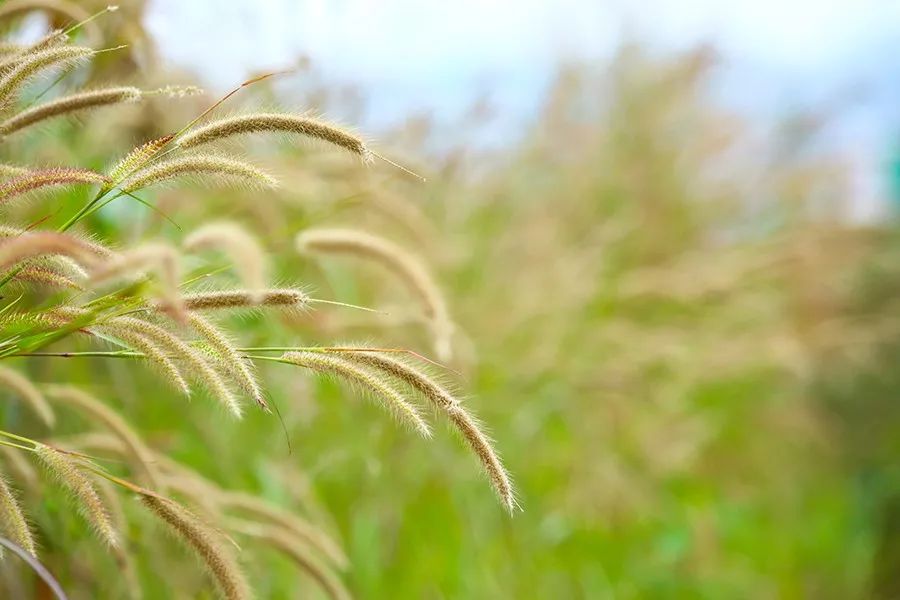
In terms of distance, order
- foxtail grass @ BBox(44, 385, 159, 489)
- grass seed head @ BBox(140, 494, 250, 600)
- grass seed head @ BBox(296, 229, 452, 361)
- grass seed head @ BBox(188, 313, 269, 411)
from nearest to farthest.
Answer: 1. grass seed head @ BBox(188, 313, 269, 411)
2. grass seed head @ BBox(140, 494, 250, 600)
3. foxtail grass @ BBox(44, 385, 159, 489)
4. grass seed head @ BBox(296, 229, 452, 361)

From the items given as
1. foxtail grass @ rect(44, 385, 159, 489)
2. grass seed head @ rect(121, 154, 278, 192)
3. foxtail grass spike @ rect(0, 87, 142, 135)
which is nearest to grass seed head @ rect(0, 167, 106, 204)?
grass seed head @ rect(121, 154, 278, 192)

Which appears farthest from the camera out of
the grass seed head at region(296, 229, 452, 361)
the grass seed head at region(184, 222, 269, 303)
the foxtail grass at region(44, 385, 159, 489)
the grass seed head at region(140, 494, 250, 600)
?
the grass seed head at region(296, 229, 452, 361)

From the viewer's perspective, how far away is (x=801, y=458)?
245 inches

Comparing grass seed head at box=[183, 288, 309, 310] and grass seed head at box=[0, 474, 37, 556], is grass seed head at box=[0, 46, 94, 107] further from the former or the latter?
grass seed head at box=[0, 474, 37, 556]

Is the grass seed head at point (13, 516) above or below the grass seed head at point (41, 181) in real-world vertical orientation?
below

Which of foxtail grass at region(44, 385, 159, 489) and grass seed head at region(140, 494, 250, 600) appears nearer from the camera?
grass seed head at region(140, 494, 250, 600)

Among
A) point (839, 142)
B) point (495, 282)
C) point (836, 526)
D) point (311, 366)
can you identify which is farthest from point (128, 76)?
point (839, 142)

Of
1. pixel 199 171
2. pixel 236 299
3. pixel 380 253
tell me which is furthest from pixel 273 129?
pixel 380 253

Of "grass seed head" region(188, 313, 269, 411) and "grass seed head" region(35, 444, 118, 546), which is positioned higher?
"grass seed head" region(188, 313, 269, 411)

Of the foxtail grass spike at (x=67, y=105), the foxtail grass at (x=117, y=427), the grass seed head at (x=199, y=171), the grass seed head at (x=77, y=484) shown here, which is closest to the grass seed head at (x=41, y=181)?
the grass seed head at (x=199, y=171)

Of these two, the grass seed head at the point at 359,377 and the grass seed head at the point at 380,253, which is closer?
the grass seed head at the point at 359,377

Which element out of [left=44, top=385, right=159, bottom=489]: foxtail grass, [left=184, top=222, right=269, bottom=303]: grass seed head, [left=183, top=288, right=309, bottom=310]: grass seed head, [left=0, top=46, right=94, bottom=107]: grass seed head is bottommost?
[left=184, top=222, right=269, bottom=303]: grass seed head

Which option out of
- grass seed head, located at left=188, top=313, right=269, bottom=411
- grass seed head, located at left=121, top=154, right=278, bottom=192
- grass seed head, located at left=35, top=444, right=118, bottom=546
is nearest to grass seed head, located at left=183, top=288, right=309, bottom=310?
grass seed head, located at left=188, top=313, right=269, bottom=411

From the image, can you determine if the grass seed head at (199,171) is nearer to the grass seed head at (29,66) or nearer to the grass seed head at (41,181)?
→ the grass seed head at (41,181)
